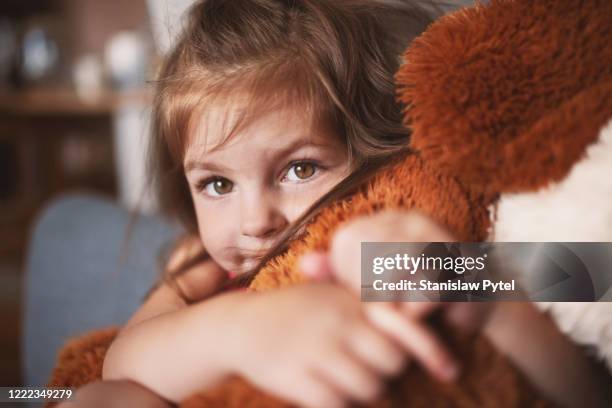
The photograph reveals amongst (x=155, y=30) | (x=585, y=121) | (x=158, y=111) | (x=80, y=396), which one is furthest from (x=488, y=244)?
(x=155, y=30)

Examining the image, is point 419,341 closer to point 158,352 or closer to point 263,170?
point 158,352

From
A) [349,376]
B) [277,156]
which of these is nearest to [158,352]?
[349,376]

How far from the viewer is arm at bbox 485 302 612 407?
29 cm

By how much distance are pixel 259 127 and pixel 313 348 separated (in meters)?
0.29

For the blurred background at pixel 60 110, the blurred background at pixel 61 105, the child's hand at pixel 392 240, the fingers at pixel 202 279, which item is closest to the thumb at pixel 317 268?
the child's hand at pixel 392 240

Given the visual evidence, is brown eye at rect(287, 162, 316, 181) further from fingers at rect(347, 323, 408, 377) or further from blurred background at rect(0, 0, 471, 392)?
blurred background at rect(0, 0, 471, 392)

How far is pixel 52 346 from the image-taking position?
93 centimetres

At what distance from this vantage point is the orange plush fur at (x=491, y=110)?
0.33m

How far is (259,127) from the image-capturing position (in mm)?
524

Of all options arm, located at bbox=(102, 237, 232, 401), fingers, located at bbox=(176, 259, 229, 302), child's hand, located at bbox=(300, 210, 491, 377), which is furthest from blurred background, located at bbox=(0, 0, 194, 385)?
child's hand, located at bbox=(300, 210, 491, 377)

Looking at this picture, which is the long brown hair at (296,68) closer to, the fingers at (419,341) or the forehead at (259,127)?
the forehead at (259,127)

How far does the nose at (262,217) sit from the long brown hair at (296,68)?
0.16 feet

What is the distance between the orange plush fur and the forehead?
158mm

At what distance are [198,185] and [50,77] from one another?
219cm
